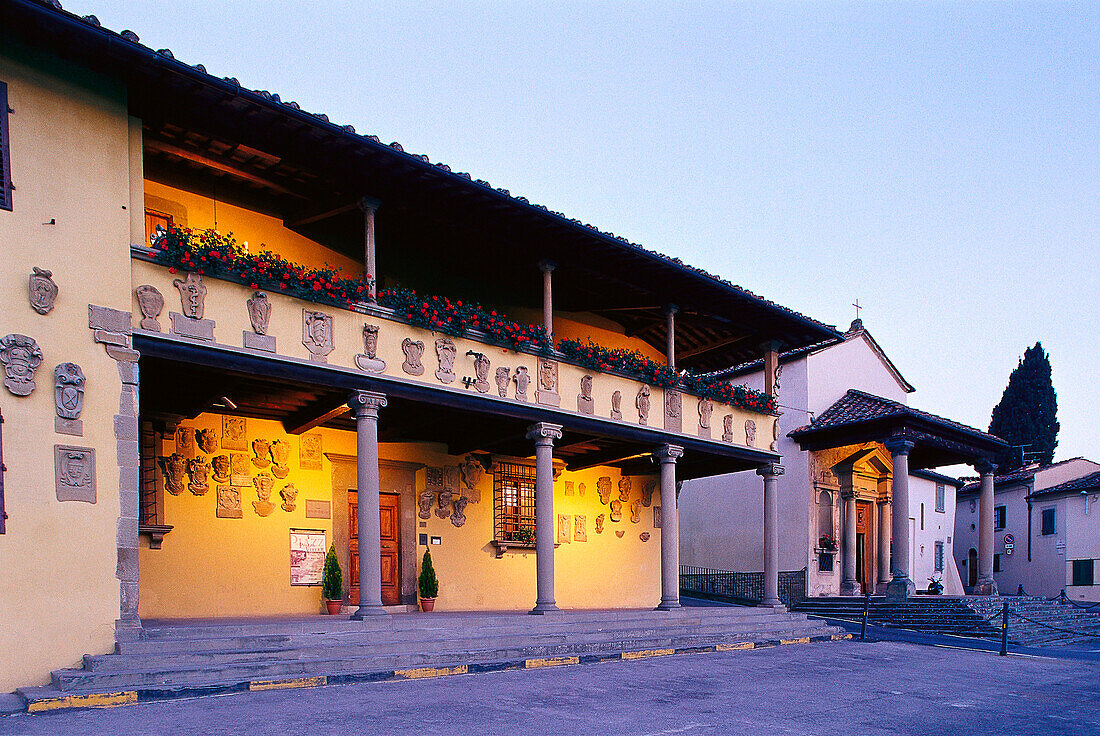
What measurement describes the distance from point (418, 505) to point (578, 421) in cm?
354

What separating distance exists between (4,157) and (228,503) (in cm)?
620

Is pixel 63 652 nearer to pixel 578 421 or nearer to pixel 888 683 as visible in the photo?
pixel 578 421

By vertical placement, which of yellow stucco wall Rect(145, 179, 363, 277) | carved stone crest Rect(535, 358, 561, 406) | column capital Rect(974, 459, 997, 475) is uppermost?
yellow stucco wall Rect(145, 179, 363, 277)

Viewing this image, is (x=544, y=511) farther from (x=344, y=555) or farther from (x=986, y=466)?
(x=986, y=466)

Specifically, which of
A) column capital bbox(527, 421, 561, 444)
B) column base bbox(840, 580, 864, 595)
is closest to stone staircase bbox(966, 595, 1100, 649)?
column base bbox(840, 580, 864, 595)

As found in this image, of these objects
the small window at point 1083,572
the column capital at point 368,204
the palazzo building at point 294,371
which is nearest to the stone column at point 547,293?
the palazzo building at point 294,371

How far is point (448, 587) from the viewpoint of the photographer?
16.8 metres

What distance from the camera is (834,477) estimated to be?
26625 mm

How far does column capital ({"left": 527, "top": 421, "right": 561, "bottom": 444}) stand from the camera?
14883mm

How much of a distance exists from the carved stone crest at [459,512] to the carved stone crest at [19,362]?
29.4ft

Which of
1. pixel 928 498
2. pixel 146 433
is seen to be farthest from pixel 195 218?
pixel 928 498

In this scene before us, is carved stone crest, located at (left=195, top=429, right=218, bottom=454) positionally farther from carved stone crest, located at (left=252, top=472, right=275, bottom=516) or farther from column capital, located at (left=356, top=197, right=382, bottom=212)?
column capital, located at (left=356, top=197, right=382, bottom=212)

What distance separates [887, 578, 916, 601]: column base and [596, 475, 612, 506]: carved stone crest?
326 inches

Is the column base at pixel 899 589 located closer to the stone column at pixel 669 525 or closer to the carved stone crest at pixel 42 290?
the stone column at pixel 669 525
